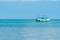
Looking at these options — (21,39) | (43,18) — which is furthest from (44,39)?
(43,18)

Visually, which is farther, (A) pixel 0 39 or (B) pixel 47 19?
(B) pixel 47 19

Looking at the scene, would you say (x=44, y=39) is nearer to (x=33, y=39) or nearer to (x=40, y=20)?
(x=33, y=39)

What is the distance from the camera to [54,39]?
8.05 metres

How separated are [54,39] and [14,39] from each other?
1.44 meters

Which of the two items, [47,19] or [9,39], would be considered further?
[47,19]

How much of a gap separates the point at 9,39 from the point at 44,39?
49.2 inches

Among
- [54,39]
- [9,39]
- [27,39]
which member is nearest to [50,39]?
[54,39]

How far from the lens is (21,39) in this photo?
7922 mm

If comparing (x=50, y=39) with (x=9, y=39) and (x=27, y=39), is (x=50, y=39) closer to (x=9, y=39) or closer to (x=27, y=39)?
(x=27, y=39)

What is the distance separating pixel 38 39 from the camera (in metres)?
8.01

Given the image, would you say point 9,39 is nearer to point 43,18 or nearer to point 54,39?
point 54,39

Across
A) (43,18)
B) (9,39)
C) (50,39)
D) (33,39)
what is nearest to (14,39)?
(9,39)

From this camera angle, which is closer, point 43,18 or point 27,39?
point 27,39

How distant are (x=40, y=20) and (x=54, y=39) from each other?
56.8 ft
